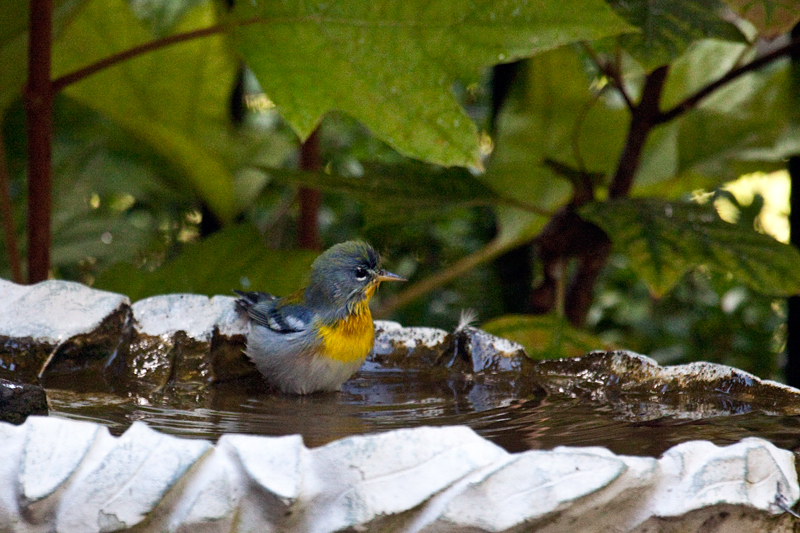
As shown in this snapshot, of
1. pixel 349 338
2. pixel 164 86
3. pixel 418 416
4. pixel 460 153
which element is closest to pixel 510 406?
pixel 418 416

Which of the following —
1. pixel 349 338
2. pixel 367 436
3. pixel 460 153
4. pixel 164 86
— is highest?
pixel 164 86

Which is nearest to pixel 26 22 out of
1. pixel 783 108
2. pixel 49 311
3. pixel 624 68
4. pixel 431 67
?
pixel 49 311

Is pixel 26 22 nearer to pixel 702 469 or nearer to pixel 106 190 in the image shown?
pixel 106 190

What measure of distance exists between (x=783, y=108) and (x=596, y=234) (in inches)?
38.3

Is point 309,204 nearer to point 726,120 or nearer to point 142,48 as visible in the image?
point 142,48

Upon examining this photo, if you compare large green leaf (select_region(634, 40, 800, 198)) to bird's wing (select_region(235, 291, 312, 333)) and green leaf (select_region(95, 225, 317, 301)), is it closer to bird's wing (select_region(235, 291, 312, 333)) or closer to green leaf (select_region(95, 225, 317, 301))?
green leaf (select_region(95, 225, 317, 301))

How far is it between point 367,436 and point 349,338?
0.81 metres

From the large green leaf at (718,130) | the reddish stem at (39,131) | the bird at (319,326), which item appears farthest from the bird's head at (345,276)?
the large green leaf at (718,130)

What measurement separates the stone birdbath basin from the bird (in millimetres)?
51

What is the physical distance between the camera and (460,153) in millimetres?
1591

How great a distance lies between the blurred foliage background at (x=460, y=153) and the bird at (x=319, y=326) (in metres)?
0.21

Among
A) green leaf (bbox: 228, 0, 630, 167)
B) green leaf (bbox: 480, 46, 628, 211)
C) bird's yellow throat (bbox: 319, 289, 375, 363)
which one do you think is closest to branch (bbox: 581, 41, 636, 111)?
green leaf (bbox: 480, 46, 628, 211)

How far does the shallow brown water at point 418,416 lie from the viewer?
3.63ft

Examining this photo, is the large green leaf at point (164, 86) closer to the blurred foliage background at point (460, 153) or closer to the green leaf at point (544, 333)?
the blurred foliage background at point (460, 153)
